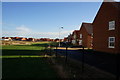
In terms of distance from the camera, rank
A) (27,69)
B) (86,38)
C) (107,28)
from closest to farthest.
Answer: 1. (27,69)
2. (107,28)
3. (86,38)

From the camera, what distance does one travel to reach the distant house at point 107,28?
18.5 metres

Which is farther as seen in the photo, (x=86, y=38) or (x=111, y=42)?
(x=86, y=38)

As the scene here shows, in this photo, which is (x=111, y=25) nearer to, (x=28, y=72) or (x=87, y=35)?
(x=87, y=35)

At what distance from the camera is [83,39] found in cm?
3759

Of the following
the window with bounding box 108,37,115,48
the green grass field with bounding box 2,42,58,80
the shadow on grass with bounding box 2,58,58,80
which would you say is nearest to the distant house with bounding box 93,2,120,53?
the window with bounding box 108,37,115,48

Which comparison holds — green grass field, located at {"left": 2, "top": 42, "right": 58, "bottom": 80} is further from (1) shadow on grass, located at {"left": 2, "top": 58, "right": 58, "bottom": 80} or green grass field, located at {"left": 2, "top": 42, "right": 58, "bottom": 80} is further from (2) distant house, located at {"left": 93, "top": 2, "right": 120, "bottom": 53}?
(2) distant house, located at {"left": 93, "top": 2, "right": 120, "bottom": 53}

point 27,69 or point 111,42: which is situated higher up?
point 111,42

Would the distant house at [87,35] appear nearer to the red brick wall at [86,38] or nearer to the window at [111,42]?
the red brick wall at [86,38]

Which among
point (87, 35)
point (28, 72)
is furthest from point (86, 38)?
point (28, 72)

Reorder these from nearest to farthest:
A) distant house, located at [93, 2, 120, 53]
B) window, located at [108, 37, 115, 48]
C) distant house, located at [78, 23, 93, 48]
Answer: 1. distant house, located at [93, 2, 120, 53]
2. window, located at [108, 37, 115, 48]
3. distant house, located at [78, 23, 93, 48]

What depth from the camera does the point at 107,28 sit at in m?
20.5

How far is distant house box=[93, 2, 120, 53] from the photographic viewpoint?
18.5 metres

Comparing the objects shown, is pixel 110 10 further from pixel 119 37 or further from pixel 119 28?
pixel 119 37

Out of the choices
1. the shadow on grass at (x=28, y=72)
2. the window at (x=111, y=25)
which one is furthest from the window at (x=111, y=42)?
the shadow on grass at (x=28, y=72)
